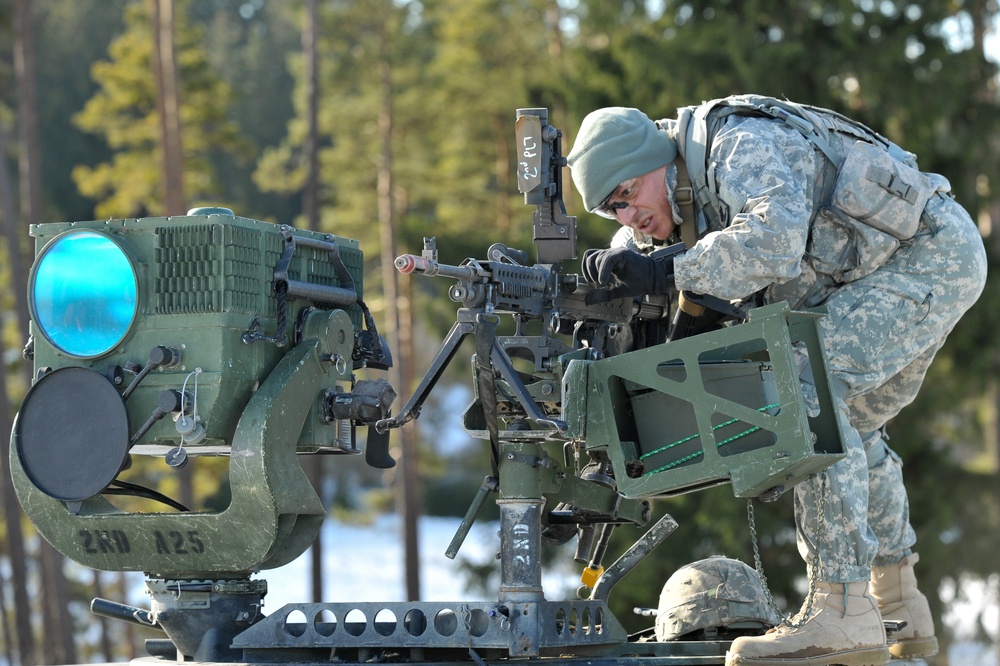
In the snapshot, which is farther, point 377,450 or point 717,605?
point 377,450

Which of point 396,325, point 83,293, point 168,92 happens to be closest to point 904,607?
point 83,293

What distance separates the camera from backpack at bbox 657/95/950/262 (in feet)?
15.3

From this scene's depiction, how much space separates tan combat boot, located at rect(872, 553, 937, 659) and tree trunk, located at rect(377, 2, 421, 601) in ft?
53.5

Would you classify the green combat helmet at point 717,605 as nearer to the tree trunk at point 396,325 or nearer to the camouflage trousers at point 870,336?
the camouflage trousers at point 870,336

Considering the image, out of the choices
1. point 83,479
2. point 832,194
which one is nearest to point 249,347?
point 83,479

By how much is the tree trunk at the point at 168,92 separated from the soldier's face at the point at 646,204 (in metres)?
14.5

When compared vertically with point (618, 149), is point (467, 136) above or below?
above

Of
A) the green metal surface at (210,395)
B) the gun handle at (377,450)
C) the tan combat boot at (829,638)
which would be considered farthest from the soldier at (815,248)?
the green metal surface at (210,395)

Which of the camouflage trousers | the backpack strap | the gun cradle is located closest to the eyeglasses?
the backpack strap

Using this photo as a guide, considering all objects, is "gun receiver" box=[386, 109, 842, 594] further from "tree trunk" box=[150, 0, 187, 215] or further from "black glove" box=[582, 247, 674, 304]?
"tree trunk" box=[150, 0, 187, 215]

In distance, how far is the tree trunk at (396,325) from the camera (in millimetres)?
22484

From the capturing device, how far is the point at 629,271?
442 cm

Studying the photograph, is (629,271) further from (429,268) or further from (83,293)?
(83,293)

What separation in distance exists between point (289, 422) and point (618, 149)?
4.64ft
